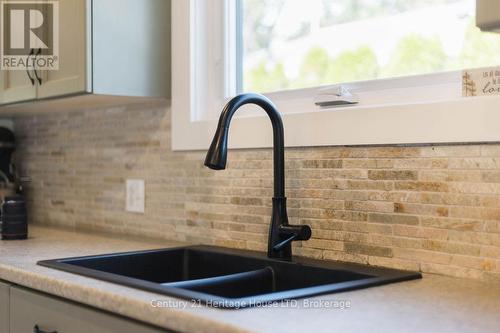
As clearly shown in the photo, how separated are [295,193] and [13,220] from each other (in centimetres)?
102

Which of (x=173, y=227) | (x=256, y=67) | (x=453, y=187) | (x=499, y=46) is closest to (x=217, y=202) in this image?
→ (x=173, y=227)

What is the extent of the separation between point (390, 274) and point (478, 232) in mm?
209

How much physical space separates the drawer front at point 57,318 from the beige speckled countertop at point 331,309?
22mm

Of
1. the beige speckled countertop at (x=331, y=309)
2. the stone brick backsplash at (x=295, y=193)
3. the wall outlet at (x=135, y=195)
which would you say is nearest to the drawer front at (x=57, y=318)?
the beige speckled countertop at (x=331, y=309)

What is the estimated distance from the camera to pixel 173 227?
85.1 inches

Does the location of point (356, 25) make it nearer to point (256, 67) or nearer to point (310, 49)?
point (310, 49)

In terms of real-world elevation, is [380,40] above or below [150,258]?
above

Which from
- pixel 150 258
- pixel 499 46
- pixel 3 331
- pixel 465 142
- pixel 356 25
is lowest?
pixel 3 331

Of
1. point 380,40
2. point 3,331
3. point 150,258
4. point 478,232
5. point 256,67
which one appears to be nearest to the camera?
point 478,232

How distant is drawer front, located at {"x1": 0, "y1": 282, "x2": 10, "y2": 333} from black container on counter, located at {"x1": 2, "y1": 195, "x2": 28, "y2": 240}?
0.58 metres

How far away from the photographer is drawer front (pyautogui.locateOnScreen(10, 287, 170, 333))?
1.23 metres

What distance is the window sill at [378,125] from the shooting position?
53.9 inches

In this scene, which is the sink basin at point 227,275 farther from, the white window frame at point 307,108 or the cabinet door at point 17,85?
the cabinet door at point 17,85

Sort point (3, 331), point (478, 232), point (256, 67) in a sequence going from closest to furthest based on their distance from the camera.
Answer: point (478, 232) < point (3, 331) < point (256, 67)
